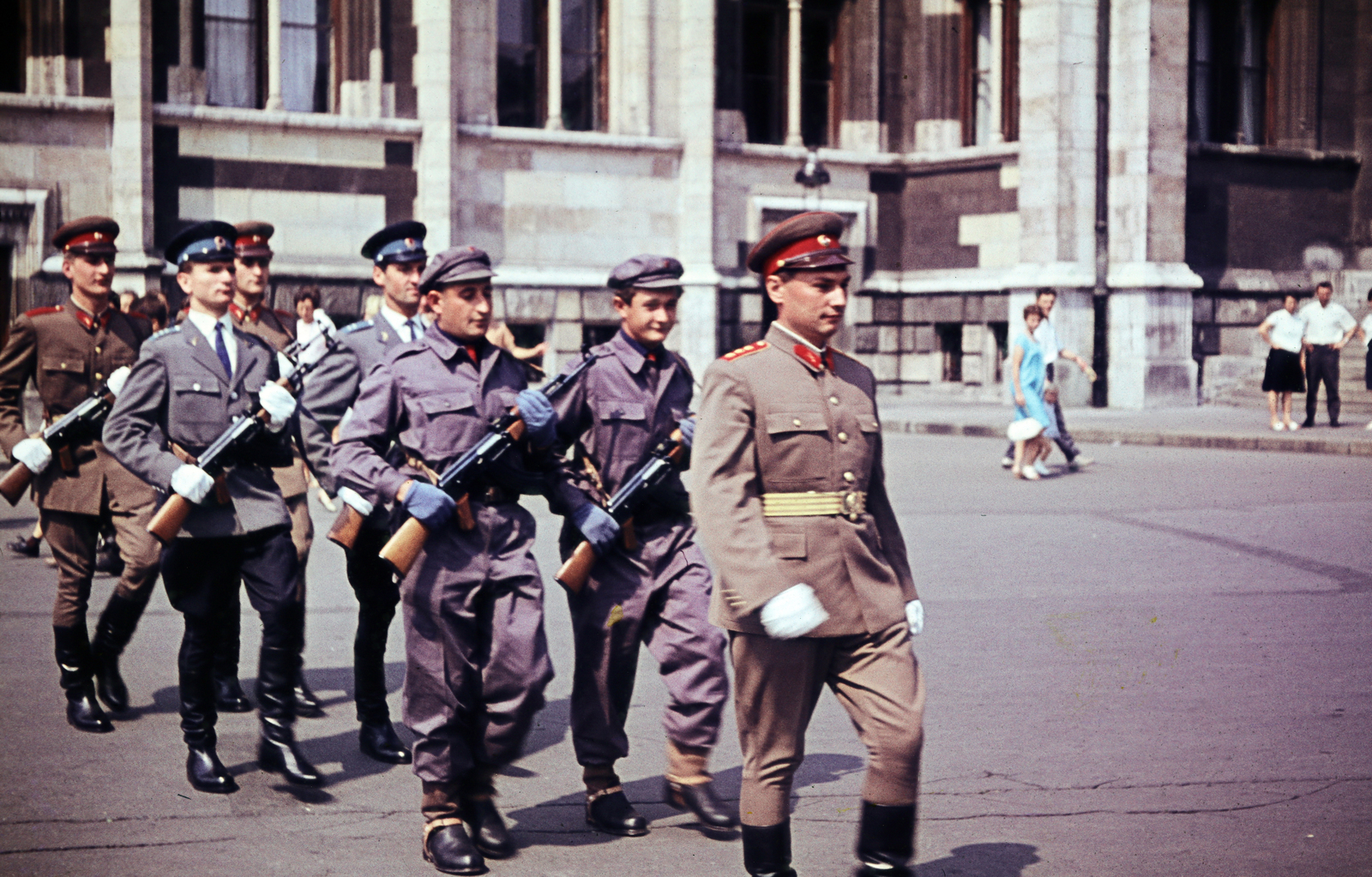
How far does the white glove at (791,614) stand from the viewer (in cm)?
387

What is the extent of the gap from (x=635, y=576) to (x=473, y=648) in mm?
620

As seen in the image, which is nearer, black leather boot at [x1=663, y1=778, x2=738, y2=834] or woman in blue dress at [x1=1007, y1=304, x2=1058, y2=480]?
black leather boot at [x1=663, y1=778, x2=738, y2=834]

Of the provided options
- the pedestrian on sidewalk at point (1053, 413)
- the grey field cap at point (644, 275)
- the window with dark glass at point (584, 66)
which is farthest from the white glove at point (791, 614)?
the window with dark glass at point (584, 66)

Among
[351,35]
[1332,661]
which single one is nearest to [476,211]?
[351,35]

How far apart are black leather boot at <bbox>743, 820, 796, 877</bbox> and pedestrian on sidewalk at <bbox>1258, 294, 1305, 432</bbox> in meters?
16.5

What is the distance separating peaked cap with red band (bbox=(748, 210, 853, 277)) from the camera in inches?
164

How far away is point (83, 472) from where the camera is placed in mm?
6824

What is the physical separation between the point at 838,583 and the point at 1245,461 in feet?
44.7

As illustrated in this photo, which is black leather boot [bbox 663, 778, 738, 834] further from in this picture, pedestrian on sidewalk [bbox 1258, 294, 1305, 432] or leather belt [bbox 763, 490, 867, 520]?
pedestrian on sidewalk [bbox 1258, 294, 1305, 432]

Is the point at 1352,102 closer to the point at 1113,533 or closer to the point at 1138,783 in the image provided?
the point at 1113,533

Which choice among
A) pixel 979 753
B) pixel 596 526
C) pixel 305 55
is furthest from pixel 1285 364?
pixel 596 526

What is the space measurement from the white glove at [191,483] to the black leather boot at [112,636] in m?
1.31

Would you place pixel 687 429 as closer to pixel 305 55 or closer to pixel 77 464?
pixel 77 464

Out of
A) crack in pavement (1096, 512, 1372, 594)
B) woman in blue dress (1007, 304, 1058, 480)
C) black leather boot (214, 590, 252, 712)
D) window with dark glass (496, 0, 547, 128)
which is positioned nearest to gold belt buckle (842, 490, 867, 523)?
black leather boot (214, 590, 252, 712)
